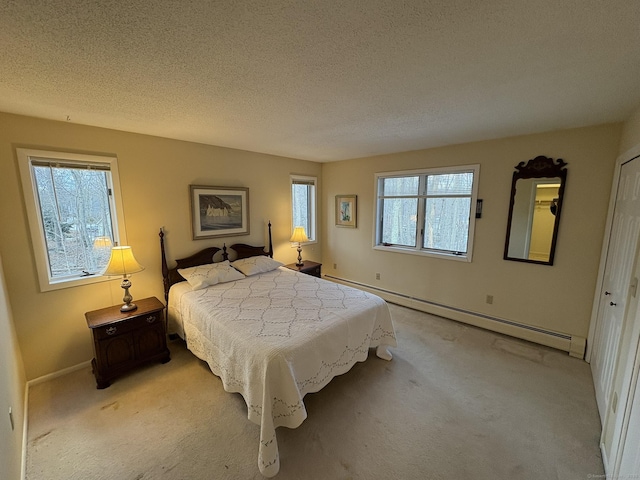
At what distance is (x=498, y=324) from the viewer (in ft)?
10.5

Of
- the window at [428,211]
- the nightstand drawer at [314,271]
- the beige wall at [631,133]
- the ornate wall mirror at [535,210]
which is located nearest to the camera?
the beige wall at [631,133]

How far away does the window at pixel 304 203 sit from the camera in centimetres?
450

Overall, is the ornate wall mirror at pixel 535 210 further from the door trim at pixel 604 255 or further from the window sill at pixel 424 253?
the window sill at pixel 424 253

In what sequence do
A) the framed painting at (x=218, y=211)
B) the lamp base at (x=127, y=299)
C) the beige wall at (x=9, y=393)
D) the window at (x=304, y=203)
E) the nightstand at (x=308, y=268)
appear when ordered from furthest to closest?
1. the window at (x=304, y=203)
2. the nightstand at (x=308, y=268)
3. the framed painting at (x=218, y=211)
4. the lamp base at (x=127, y=299)
5. the beige wall at (x=9, y=393)

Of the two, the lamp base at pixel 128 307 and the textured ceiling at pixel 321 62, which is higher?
the textured ceiling at pixel 321 62

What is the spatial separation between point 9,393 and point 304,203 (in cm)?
391

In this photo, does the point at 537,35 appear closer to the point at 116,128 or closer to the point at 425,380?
the point at 425,380

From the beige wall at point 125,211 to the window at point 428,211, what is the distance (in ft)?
6.64

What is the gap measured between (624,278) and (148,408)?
12.2 ft

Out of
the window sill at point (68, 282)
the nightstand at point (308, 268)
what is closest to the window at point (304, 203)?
the nightstand at point (308, 268)

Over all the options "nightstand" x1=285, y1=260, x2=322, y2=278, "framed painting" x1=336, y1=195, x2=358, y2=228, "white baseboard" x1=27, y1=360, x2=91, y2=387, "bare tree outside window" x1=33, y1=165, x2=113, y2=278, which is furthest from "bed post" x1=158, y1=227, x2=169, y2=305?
"framed painting" x1=336, y1=195, x2=358, y2=228

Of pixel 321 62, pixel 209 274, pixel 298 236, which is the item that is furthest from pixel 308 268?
pixel 321 62

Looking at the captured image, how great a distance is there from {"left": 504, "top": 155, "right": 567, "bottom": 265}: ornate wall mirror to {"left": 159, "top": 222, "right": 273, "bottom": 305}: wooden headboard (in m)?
3.22

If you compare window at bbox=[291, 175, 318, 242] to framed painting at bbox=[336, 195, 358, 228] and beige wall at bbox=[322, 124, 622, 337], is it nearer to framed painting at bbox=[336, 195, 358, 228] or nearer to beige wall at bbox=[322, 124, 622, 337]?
framed painting at bbox=[336, 195, 358, 228]
